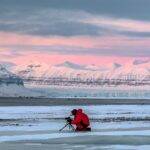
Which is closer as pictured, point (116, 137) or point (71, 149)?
point (71, 149)

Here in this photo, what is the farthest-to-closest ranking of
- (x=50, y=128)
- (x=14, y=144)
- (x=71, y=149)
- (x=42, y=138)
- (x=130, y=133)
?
(x=50, y=128)
(x=130, y=133)
(x=42, y=138)
(x=14, y=144)
(x=71, y=149)

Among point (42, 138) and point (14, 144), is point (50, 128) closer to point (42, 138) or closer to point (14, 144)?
point (42, 138)

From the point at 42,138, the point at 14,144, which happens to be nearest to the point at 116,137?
the point at 42,138

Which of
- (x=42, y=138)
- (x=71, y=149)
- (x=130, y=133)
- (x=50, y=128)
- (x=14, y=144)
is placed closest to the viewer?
(x=71, y=149)

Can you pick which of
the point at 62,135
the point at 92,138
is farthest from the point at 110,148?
the point at 62,135

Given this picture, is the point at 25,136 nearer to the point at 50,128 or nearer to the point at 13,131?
the point at 13,131

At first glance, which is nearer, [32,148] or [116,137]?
[32,148]

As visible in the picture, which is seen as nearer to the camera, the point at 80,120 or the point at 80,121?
the point at 80,120

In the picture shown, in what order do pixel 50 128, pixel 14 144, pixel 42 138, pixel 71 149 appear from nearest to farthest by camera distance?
1. pixel 71 149
2. pixel 14 144
3. pixel 42 138
4. pixel 50 128

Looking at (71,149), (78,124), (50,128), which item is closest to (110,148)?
(71,149)

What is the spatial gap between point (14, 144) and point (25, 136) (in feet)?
10.2

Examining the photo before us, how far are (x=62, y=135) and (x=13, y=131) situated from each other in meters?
3.20

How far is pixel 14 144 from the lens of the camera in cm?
2378

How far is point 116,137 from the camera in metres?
26.6
